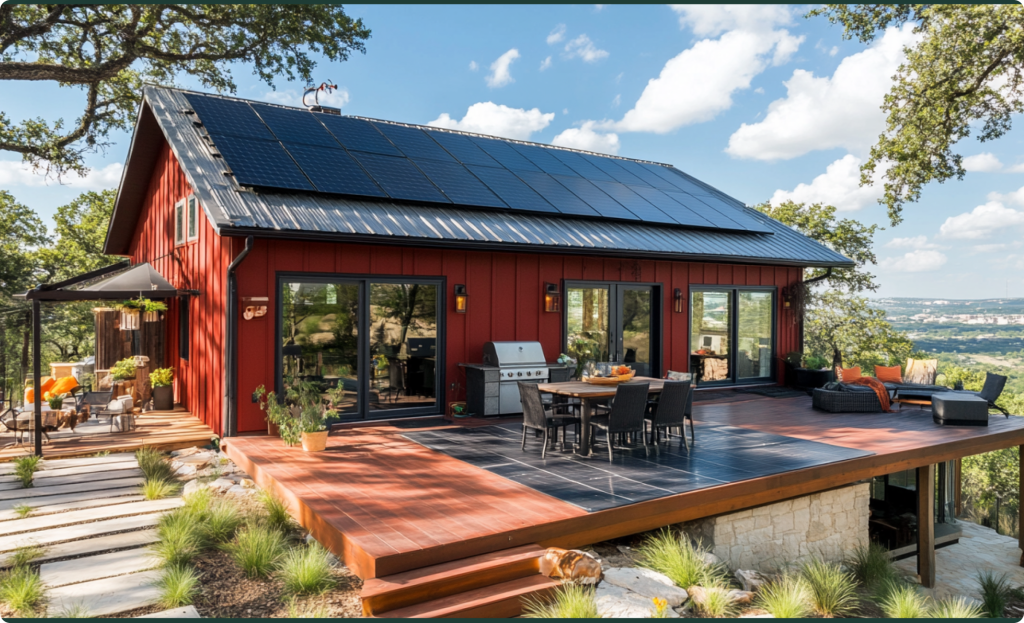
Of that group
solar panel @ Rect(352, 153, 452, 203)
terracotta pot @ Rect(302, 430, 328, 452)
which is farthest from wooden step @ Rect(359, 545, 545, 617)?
solar panel @ Rect(352, 153, 452, 203)

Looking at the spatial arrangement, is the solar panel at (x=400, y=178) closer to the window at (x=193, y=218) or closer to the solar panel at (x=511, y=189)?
the solar panel at (x=511, y=189)

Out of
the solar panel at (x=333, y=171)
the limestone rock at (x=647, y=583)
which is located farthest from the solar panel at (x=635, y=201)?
the limestone rock at (x=647, y=583)

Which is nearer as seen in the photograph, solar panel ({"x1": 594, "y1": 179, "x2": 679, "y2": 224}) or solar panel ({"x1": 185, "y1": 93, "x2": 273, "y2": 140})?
solar panel ({"x1": 185, "y1": 93, "x2": 273, "y2": 140})

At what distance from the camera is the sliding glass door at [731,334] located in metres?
11.3

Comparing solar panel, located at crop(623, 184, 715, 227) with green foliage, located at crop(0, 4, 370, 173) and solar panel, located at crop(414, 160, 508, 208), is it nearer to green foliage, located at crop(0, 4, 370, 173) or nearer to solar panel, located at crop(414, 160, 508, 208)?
solar panel, located at crop(414, 160, 508, 208)

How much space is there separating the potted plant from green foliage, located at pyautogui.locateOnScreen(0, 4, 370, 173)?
517cm

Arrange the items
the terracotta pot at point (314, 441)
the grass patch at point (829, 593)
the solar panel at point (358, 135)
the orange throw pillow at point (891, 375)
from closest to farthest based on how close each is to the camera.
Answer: the grass patch at point (829, 593), the terracotta pot at point (314, 441), the solar panel at point (358, 135), the orange throw pillow at point (891, 375)

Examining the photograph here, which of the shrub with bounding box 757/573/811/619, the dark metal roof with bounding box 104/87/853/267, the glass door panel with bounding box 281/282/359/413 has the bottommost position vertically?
the shrub with bounding box 757/573/811/619

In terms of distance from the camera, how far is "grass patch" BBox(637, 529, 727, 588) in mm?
4602

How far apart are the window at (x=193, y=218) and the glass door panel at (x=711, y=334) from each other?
7.93 m

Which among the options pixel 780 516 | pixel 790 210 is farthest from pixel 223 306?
pixel 790 210

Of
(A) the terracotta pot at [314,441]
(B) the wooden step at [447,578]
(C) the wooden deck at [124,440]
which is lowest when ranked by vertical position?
(B) the wooden step at [447,578]

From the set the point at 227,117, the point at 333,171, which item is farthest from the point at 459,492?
the point at 227,117

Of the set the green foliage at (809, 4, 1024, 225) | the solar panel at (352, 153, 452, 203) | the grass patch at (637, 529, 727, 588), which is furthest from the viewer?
the green foliage at (809, 4, 1024, 225)
